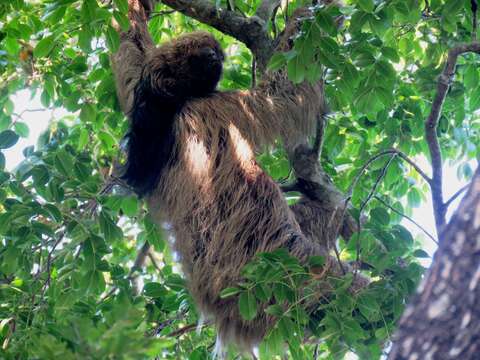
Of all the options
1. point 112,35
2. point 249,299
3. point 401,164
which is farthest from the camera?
point 401,164

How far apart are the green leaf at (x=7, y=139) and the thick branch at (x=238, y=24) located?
201 centimetres

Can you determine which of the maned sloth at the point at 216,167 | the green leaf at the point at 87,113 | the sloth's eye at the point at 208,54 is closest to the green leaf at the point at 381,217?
the maned sloth at the point at 216,167

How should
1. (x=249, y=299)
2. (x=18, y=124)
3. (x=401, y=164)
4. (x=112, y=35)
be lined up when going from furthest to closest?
(x=18, y=124) < (x=401, y=164) < (x=112, y=35) < (x=249, y=299)

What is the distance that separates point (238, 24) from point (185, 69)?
874 millimetres

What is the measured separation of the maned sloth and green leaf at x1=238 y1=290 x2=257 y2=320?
1.00m

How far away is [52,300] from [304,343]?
87.9 inches

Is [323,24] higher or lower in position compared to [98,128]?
higher

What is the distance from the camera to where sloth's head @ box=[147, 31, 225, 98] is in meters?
7.13

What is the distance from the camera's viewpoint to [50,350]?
2.88 m

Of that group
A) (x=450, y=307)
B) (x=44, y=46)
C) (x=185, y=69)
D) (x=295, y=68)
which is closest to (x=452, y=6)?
(x=295, y=68)

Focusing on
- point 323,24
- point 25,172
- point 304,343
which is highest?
point 323,24

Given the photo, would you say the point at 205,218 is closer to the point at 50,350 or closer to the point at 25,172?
the point at 25,172

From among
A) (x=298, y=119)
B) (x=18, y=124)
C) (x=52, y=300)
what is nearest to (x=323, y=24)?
(x=298, y=119)

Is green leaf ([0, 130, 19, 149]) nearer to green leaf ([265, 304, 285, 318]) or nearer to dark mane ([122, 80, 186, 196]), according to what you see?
dark mane ([122, 80, 186, 196])
